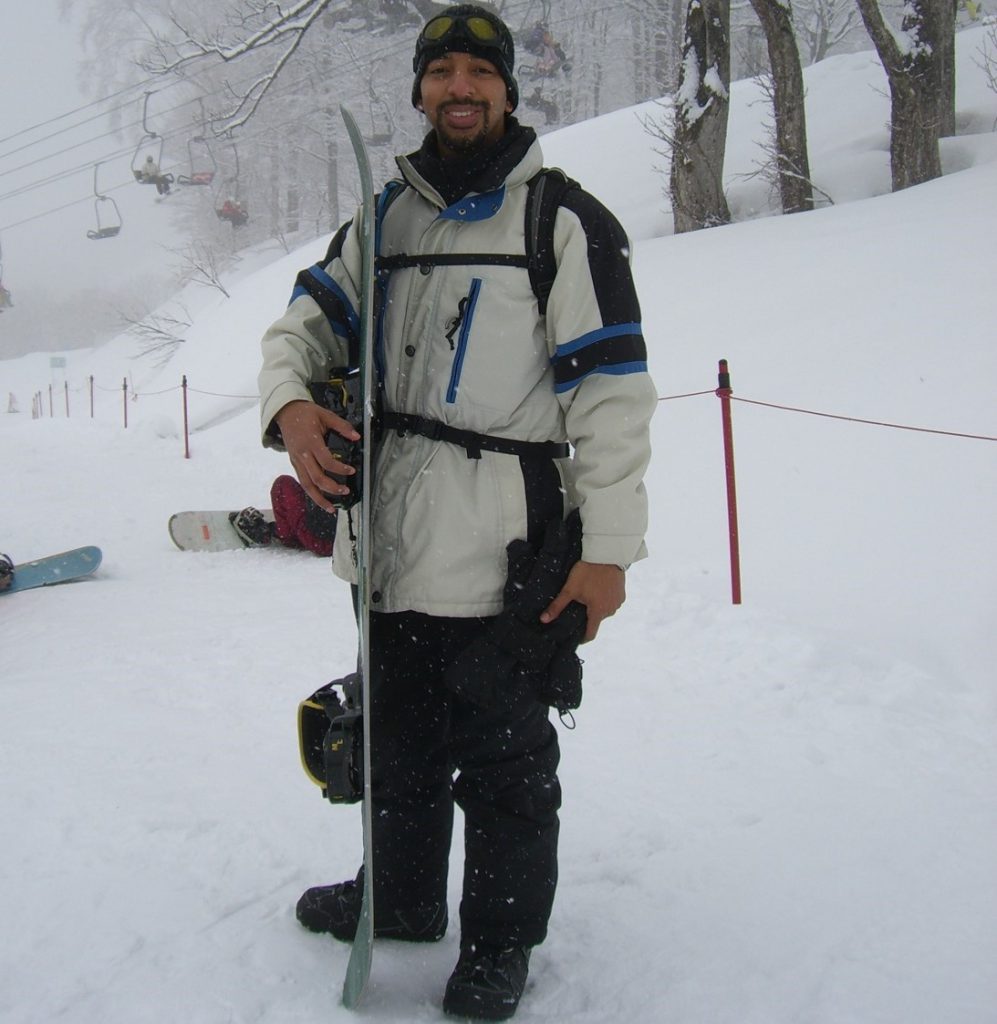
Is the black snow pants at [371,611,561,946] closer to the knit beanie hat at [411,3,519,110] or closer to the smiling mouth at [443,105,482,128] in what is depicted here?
the smiling mouth at [443,105,482,128]

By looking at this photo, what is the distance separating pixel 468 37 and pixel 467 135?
20 centimetres

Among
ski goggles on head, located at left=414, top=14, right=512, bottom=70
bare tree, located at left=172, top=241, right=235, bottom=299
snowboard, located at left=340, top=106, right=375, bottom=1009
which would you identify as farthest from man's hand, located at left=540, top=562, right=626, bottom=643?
bare tree, located at left=172, top=241, right=235, bottom=299

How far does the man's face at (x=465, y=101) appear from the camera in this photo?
1.83 meters

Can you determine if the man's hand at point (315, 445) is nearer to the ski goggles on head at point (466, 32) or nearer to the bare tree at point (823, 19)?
the ski goggles on head at point (466, 32)

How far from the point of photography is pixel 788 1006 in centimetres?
187

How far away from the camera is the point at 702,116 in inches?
396

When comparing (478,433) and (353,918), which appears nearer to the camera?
(478,433)

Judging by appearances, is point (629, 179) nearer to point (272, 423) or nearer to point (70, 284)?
point (272, 423)

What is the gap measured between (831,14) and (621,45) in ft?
31.7

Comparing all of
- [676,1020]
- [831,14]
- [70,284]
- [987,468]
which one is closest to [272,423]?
[676,1020]

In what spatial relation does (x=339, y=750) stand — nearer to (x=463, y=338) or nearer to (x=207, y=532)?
(x=463, y=338)

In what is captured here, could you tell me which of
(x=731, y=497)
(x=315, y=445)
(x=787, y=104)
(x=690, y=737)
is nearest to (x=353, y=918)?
(x=315, y=445)

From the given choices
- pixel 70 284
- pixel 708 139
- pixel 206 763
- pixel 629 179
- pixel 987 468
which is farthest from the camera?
Answer: pixel 70 284

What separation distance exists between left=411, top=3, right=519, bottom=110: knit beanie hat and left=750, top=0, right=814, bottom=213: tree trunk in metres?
9.17
